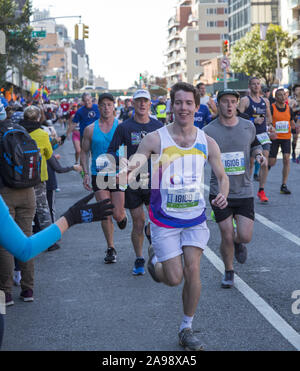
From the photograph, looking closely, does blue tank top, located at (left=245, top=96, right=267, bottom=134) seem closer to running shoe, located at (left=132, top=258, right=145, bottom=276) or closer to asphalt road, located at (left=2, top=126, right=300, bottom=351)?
asphalt road, located at (left=2, top=126, right=300, bottom=351)

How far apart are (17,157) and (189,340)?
2.19m

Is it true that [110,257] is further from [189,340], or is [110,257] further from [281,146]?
[281,146]

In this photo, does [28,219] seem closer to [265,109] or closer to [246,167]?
[246,167]

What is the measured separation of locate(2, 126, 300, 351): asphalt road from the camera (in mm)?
5027

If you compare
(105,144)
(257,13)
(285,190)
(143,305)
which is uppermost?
(257,13)

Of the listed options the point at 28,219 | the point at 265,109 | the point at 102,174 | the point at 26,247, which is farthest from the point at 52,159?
the point at 265,109

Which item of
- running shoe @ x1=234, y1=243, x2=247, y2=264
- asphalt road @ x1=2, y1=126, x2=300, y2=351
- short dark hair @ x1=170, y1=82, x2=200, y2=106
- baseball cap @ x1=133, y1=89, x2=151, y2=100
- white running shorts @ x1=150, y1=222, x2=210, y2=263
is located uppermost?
baseball cap @ x1=133, y1=89, x2=151, y2=100

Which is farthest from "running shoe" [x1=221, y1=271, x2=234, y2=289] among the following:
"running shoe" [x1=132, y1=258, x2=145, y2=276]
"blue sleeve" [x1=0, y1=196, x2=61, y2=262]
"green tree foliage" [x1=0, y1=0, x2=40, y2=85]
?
"green tree foliage" [x1=0, y1=0, x2=40, y2=85]

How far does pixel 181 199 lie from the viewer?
5.08 m

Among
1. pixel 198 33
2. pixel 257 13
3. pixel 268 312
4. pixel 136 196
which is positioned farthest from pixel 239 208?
pixel 198 33

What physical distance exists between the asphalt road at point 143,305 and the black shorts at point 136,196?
0.80 meters

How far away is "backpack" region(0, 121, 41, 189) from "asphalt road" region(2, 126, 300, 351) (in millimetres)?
1216

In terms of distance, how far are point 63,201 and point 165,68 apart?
171m

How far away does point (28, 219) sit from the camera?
A: 6270mm
